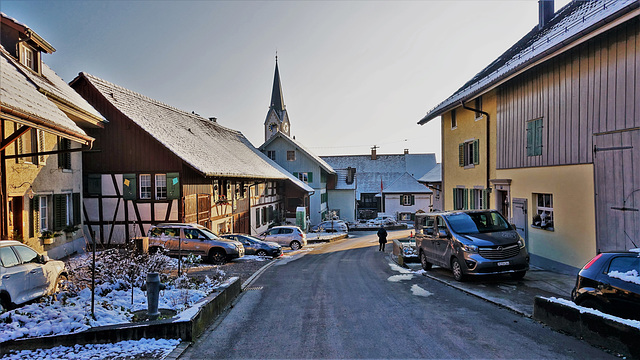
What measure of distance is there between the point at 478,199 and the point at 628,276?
13.1 metres

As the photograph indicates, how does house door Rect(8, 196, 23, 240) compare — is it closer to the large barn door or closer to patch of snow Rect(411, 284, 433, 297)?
patch of snow Rect(411, 284, 433, 297)

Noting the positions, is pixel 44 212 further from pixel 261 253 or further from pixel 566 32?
pixel 566 32

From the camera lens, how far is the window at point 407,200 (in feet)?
178

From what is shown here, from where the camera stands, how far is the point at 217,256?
17.5m

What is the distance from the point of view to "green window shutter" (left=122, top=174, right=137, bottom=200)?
66.7 feet

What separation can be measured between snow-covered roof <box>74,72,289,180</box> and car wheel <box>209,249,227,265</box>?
4189 millimetres

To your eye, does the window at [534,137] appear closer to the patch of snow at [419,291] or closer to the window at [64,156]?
the patch of snow at [419,291]

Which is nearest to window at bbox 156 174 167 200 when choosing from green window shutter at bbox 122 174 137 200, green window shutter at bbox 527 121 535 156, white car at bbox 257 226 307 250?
green window shutter at bbox 122 174 137 200

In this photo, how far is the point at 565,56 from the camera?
11.8 metres

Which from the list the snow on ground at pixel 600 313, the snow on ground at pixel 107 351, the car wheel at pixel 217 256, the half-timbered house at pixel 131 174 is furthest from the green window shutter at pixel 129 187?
the snow on ground at pixel 600 313

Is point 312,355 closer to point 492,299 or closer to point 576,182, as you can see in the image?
point 492,299

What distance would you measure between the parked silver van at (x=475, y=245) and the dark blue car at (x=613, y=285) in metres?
3.80

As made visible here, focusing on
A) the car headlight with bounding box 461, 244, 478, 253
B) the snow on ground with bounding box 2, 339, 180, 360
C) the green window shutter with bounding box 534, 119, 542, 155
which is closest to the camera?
the snow on ground with bounding box 2, 339, 180, 360

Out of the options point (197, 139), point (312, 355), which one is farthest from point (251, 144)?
point (312, 355)
